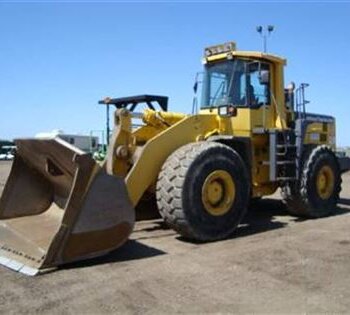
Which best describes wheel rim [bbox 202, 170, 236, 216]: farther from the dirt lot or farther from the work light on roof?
the work light on roof

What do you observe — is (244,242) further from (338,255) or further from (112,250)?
(112,250)

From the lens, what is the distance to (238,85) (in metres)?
9.58

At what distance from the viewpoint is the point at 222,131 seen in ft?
30.2

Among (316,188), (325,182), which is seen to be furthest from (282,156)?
(325,182)

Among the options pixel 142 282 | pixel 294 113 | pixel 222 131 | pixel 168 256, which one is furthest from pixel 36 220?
pixel 294 113

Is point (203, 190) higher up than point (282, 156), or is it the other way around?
point (282, 156)

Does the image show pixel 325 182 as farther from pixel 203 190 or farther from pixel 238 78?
pixel 203 190

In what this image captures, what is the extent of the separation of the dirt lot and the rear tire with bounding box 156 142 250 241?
0.27 metres

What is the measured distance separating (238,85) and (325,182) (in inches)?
106

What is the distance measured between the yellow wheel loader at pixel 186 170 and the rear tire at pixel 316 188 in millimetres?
19

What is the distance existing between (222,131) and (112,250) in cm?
326

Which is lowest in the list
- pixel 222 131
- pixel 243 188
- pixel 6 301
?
pixel 6 301

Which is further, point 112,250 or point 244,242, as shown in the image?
point 244,242

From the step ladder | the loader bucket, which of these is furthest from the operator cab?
the loader bucket
